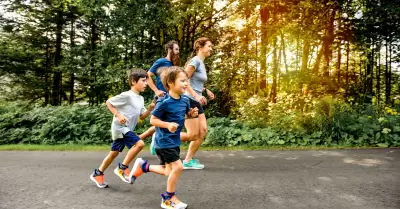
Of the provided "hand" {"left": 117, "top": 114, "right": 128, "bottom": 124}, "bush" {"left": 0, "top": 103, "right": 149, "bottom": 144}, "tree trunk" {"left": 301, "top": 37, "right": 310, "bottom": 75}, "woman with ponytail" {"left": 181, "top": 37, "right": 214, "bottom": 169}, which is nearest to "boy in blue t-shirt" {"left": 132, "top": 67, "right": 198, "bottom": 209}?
"hand" {"left": 117, "top": 114, "right": 128, "bottom": 124}

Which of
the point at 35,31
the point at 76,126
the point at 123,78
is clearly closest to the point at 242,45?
the point at 123,78

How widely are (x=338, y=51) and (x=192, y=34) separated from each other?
20.6ft

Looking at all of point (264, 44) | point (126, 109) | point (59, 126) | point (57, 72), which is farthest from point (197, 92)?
point (57, 72)

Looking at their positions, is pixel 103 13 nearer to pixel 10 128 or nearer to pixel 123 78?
pixel 123 78

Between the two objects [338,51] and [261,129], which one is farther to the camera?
[338,51]

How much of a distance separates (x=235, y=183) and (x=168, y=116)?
4.99 feet

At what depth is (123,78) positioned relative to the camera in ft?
45.5

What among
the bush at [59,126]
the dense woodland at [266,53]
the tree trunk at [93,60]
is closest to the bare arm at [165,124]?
the dense woodland at [266,53]

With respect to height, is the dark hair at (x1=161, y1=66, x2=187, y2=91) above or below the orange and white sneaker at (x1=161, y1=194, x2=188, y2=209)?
above

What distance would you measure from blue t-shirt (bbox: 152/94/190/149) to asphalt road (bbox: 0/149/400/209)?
0.72m

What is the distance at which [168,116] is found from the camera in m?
3.51

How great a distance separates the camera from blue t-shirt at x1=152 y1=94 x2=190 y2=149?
3467 millimetres

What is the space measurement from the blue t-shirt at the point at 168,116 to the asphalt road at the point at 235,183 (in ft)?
2.36

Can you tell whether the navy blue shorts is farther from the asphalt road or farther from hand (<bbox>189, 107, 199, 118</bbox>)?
hand (<bbox>189, 107, 199, 118</bbox>)
